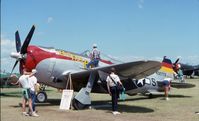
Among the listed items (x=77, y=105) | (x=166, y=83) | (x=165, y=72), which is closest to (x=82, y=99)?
(x=77, y=105)

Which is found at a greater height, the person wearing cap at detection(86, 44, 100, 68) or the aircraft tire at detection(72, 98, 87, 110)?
the person wearing cap at detection(86, 44, 100, 68)

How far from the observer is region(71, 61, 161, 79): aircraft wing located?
455 inches

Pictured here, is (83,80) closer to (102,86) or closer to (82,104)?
(102,86)

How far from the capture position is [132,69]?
1234cm

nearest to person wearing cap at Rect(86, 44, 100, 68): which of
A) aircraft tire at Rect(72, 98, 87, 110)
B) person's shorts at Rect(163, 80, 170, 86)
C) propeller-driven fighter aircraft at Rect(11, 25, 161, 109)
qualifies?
propeller-driven fighter aircraft at Rect(11, 25, 161, 109)

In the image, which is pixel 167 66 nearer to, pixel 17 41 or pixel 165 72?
pixel 165 72

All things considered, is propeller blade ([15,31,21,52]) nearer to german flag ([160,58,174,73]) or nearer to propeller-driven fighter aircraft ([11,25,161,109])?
propeller-driven fighter aircraft ([11,25,161,109])

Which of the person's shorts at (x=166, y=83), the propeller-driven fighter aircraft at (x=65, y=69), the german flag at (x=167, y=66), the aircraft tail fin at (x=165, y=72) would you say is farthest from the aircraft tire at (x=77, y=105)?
the german flag at (x=167, y=66)

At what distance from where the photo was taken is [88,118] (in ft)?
32.6

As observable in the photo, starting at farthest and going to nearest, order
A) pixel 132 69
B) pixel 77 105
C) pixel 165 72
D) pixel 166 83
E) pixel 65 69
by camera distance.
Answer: pixel 165 72, pixel 166 83, pixel 65 69, pixel 77 105, pixel 132 69

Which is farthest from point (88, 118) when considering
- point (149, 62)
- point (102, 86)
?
point (102, 86)

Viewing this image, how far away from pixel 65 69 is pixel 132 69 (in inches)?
113

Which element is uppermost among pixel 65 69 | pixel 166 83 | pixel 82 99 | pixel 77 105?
pixel 65 69

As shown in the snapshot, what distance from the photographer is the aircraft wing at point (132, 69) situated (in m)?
11.6
